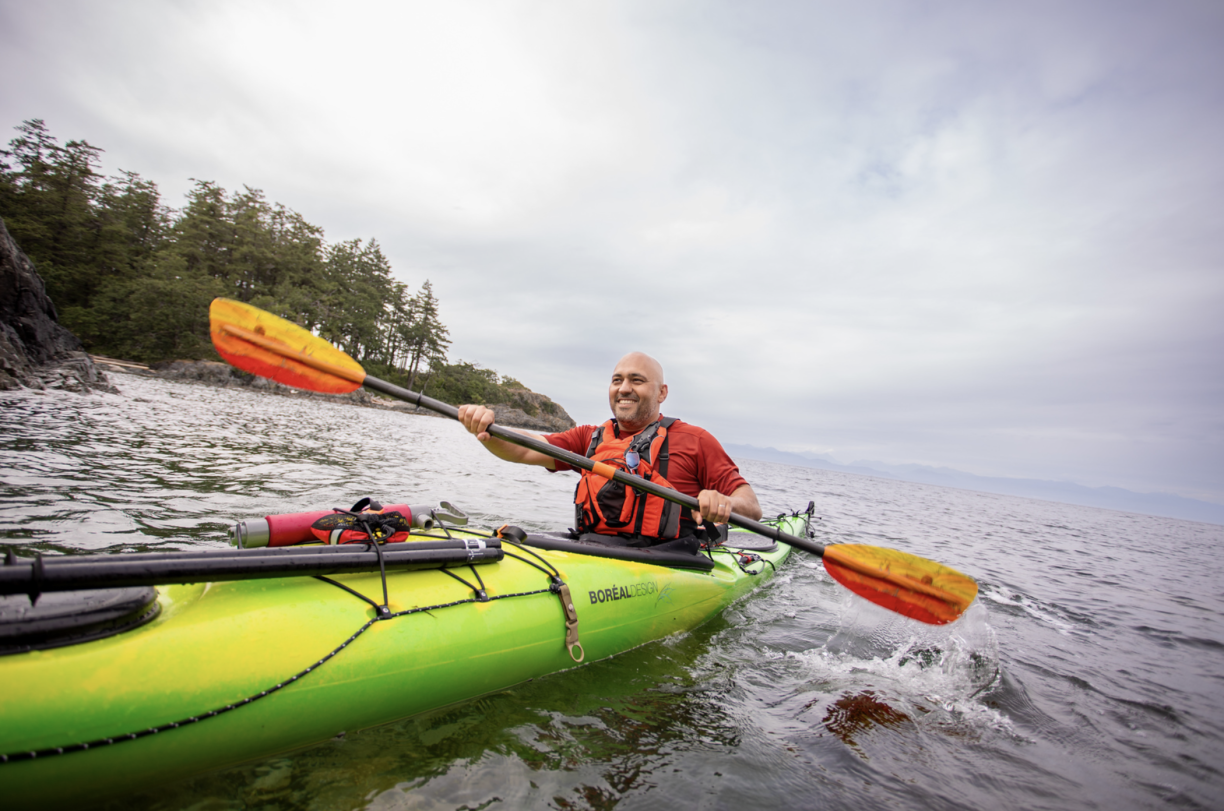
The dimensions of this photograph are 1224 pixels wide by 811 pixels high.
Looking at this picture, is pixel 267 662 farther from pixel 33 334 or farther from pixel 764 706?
pixel 33 334

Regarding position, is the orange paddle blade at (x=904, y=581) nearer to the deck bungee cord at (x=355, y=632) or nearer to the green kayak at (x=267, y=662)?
the green kayak at (x=267, y=662)

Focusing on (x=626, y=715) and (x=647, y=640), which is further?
(x=647, y=640)

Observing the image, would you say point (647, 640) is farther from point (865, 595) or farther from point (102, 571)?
point (102, 571)

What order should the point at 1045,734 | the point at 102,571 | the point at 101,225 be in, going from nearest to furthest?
the point at 102,571 < the point at 1045,734 < the point at 101,225

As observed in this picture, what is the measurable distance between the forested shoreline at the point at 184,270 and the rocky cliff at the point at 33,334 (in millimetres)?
12915

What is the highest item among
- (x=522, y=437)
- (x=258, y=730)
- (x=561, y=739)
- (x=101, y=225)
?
(x=101, y=225)

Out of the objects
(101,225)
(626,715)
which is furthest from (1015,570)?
(101,225)

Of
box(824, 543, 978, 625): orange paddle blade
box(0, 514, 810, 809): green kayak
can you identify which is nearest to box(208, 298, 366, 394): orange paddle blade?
box(0, 514, 810, 809): green kayak

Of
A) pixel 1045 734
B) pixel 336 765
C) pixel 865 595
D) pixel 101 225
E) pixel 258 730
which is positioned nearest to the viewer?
pixel 258 730

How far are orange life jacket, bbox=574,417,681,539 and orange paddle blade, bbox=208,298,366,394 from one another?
197 cm

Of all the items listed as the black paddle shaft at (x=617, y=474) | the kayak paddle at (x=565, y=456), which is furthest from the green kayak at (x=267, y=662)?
the kayak paddle at (x=565, y=456)

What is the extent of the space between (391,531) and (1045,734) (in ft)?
14.6

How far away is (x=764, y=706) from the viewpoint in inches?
126

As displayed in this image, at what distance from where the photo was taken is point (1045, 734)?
329 cm
